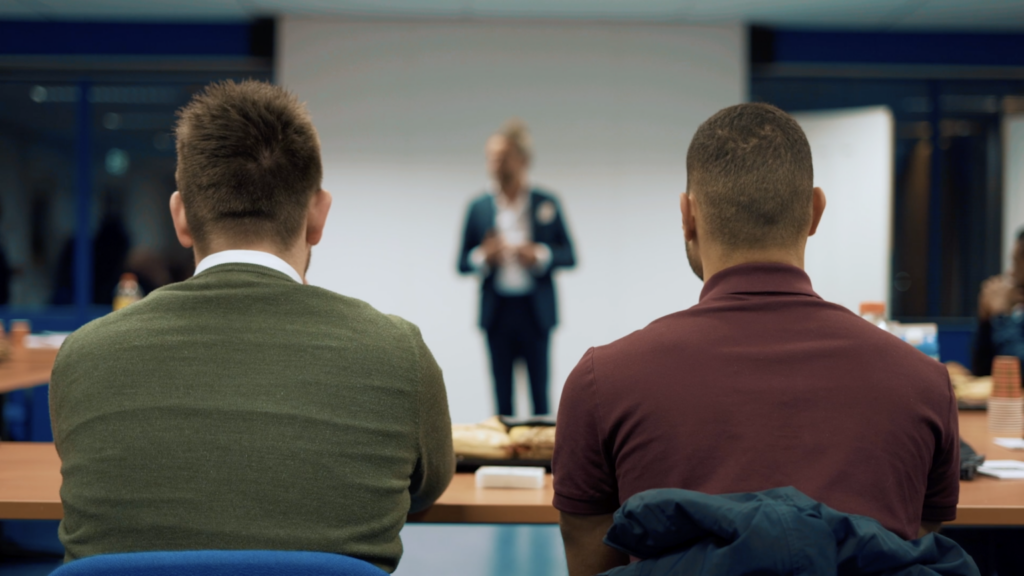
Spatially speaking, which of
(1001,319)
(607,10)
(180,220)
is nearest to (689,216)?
(180,220)

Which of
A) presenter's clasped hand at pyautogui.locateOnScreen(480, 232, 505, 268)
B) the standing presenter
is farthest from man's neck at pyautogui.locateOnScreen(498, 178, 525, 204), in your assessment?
presenter's clasped hand at pyautogui.locateOnScreen(480, 232, 505, 268)

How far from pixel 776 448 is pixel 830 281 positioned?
4670mm

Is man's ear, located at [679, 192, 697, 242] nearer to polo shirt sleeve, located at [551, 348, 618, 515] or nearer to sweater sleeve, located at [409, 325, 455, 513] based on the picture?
polo shirt sleeve, located at [551, 348, 618, 515]

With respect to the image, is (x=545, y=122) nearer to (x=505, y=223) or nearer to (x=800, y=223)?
(x=505, y=223)

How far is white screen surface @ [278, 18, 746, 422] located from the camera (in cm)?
514

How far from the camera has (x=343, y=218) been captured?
5.19 metres

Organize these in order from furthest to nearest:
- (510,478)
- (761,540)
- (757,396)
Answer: (510,478) → (757,396) → (761,540)

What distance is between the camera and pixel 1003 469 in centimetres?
150

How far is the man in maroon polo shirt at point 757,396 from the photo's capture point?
0.85 metres

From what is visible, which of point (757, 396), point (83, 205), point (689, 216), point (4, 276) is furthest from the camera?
point (4, 276)

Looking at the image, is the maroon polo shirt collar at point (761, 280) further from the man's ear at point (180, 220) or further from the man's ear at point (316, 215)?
the man's ear at point (180, 220)

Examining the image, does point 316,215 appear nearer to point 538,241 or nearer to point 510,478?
point 510,478

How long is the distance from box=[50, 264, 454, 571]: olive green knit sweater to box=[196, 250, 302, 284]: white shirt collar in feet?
0.05

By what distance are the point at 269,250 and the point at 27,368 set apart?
3053 millimetres
